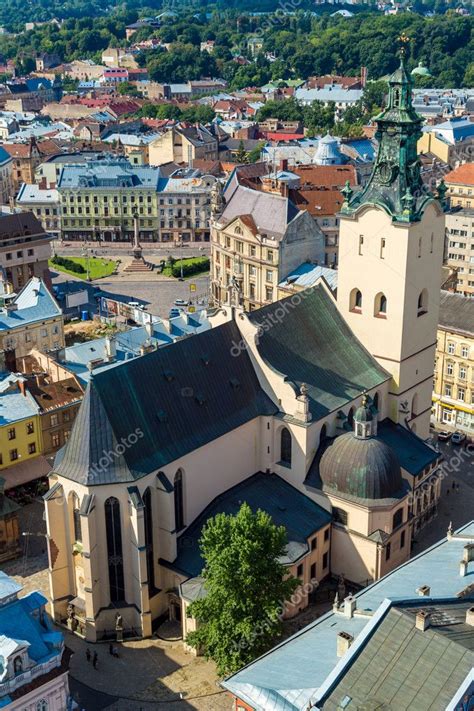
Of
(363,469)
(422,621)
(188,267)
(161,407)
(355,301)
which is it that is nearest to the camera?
(422,621)

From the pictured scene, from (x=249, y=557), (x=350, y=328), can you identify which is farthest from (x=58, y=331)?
(x=249, y=557)

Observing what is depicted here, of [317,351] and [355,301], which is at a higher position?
[355,301]

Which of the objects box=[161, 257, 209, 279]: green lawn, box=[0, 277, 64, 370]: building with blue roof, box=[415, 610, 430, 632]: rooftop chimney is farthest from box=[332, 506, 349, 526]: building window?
box=[161, 257, 209, 279]: green lawn

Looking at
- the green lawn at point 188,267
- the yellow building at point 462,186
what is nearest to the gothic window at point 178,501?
the green lawn at point 188,267

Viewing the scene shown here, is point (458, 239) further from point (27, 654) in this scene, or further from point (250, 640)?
point (27, 654)

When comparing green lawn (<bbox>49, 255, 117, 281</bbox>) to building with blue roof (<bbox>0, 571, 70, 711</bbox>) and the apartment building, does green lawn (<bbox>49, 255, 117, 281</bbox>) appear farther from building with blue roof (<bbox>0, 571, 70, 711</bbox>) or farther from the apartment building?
building with blue roof (<bbox>0, 571, 70, 711</bbox>)

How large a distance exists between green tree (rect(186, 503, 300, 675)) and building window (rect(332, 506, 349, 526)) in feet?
34.0

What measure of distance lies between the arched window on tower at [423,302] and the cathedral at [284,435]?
15 cm

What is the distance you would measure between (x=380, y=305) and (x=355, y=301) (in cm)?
203

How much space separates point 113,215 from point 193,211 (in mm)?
13007

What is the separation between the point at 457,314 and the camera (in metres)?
83.6

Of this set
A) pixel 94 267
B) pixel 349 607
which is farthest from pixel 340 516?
pixel 94 267

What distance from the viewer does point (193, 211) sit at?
499 ft

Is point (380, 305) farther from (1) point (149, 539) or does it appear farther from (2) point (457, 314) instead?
(1) point (149, 539)
